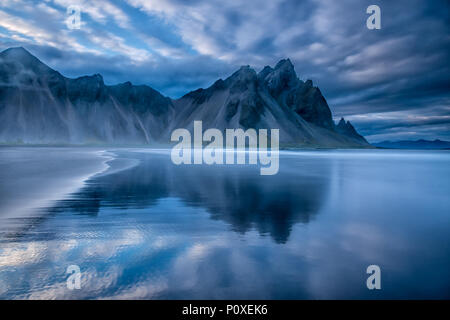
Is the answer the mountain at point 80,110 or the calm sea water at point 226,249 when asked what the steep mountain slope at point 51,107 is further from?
the calm sea water at point 226,249

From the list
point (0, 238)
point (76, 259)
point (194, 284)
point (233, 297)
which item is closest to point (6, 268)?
point (76, 259)

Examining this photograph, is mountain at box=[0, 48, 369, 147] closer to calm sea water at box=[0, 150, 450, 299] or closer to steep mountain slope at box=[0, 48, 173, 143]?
steep mountain slope at box=[0, 48, 173, 143]

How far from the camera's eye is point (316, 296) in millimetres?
4852

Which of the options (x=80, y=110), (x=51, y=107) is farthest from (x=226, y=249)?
(x=80, y=110)

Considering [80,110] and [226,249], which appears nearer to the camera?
[226,249]

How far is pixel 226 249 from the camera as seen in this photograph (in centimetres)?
673

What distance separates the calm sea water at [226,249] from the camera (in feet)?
16.5

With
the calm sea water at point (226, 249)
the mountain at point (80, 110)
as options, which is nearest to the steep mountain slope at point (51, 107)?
the mountain at point (80, 110)

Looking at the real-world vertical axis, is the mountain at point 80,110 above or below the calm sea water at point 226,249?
above

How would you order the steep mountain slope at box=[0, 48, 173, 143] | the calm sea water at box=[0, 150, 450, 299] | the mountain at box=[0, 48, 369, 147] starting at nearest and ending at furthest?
the calm sea water at box=[0, 150, 450, 299]
the steep mountain slope at box=[0, 48, 173, 143]
the mountain at box=[0, 48, 369, 147]

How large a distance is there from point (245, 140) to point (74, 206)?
494ft

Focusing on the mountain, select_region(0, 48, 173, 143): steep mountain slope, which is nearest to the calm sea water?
the mountain

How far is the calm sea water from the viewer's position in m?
5.03

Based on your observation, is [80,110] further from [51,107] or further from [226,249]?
[226,249]
